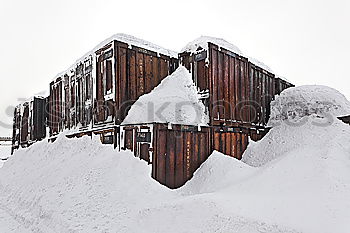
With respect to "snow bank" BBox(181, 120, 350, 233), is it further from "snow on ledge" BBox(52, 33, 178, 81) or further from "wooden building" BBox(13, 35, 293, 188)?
"snow on ledge" BBox(52, 33, 178, 81)

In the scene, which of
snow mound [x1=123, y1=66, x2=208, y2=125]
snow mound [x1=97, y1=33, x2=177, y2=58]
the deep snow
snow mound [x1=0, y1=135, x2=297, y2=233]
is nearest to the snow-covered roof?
snow mound [x1=97, y1=33, x2=177, y2=58]

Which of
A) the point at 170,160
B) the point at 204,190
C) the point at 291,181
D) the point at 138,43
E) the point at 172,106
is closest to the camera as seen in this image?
the point at 291,181

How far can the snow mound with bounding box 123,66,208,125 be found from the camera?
7.43 meters

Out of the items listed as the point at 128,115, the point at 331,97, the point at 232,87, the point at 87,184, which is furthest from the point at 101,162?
the point at 331,97

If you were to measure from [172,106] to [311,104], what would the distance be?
3.89 m

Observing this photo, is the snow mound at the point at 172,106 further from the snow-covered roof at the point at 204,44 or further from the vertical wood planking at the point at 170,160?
the snow-covered roof at the point at 204,44

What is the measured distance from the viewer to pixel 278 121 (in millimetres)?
9031

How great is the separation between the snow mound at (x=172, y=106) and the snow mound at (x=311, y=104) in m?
2.65

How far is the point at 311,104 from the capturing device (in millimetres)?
8305

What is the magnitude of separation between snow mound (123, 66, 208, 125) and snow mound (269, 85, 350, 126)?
2648 millimetres

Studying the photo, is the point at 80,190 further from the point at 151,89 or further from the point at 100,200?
the point at 151,89

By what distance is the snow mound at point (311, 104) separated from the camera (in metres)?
8.08

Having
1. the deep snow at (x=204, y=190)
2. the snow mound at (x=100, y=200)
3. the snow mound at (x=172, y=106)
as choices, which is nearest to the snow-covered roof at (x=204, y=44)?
the snow mound at (x=172, y=106)

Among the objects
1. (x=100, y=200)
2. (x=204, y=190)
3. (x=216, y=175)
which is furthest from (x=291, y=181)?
(x=100, y=200)
